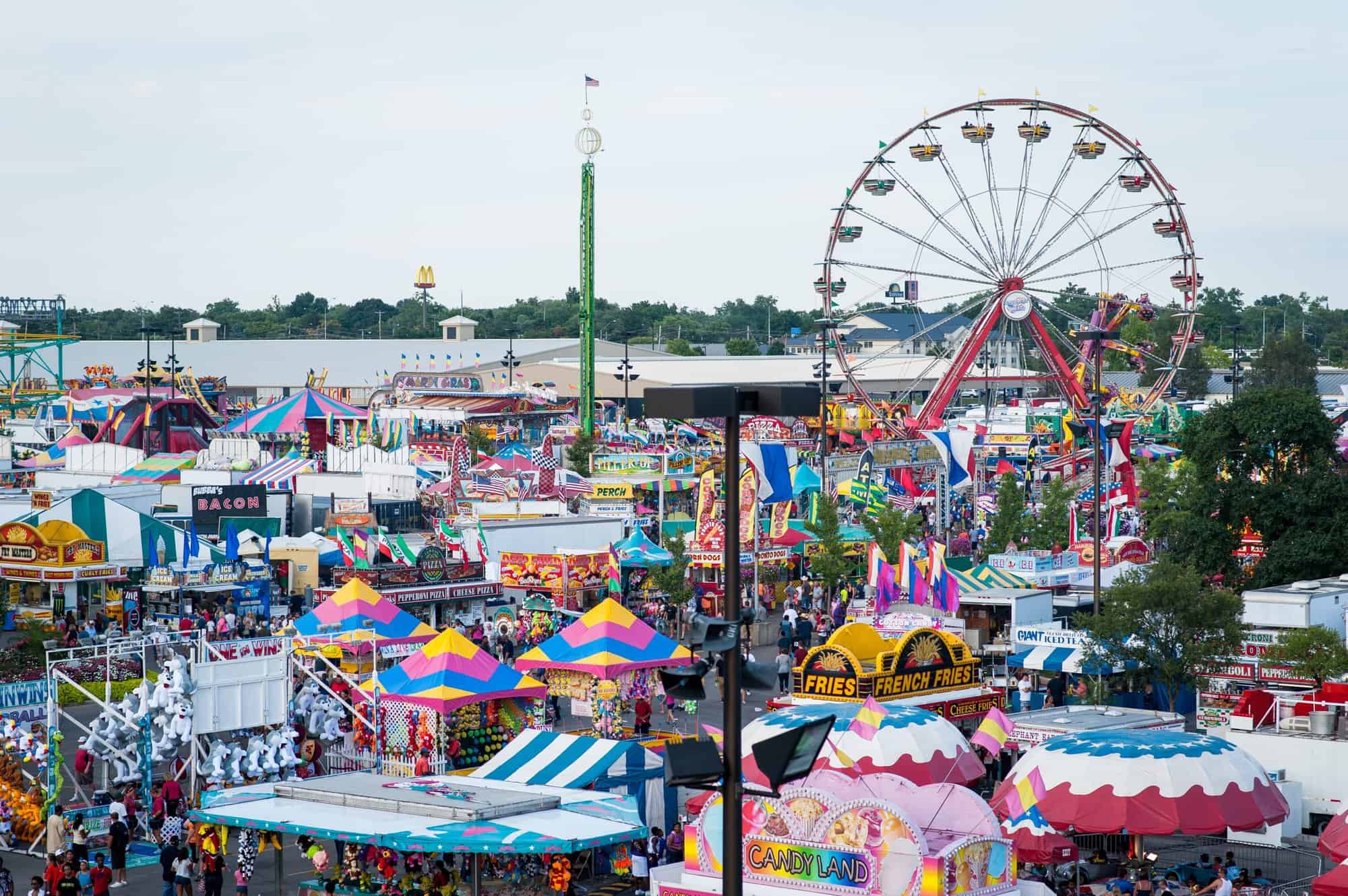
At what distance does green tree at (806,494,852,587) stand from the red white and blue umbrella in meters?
18.6

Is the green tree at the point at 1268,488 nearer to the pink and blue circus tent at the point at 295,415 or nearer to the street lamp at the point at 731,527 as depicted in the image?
the street lamp at the point at 731,527

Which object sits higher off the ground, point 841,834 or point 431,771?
point 841,834

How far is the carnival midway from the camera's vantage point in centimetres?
1425

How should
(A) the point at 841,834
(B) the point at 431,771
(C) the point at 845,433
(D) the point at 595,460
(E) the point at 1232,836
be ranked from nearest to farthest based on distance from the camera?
(A) the point at 841,834, (E) the point at 1232,836, (B) the point at 431,771, (D) the point at 595,460, (C) the point at 845,433

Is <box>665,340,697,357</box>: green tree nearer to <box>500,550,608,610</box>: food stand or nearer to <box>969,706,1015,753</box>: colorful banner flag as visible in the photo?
<box>500,550,608,610</box>: food stand

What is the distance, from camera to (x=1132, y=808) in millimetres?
16922

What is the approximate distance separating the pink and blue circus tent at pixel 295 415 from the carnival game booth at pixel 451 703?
39394mm

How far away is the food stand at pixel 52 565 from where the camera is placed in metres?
32.9

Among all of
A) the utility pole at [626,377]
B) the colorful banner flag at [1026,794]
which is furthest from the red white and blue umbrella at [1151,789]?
the utility pole at [626,377]

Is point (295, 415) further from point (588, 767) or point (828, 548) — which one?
point (588, 767)

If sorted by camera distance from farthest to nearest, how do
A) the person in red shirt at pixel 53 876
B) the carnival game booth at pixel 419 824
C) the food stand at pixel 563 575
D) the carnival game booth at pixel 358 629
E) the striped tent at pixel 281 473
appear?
the striped tent at pixel 281 473
the food stand at pixel 563 575
the carnival game booth at pixel 358 629
the person in red shirt at pixel 53 876
the carnival game booth at pixel 419 824

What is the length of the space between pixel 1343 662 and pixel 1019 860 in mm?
6947

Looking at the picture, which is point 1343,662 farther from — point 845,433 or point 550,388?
point 550,388

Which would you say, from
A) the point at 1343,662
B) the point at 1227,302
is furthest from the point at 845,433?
the point at 1227,302
